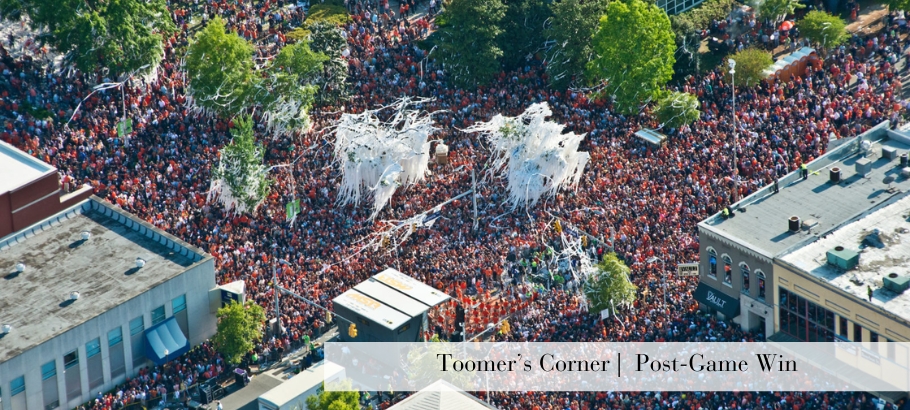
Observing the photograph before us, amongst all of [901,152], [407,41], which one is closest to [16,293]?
[407,41]

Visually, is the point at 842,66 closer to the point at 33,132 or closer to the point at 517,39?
the point at 517,39

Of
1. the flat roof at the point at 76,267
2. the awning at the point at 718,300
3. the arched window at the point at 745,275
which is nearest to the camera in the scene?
the flat roof at the point at 76,267

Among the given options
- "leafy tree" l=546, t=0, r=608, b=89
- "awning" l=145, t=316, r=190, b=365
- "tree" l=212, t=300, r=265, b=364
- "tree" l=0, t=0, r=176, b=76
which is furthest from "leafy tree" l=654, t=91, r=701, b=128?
"awning" l=145, t=316, r=190, b=365

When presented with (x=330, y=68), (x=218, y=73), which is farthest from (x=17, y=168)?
(x=330, y=68)

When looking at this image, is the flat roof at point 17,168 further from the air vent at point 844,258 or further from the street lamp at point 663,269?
the air vent at point 844,258

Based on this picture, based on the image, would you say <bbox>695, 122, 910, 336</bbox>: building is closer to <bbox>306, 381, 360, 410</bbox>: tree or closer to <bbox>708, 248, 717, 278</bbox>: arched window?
<bbox>708, 248, 717, 278</bbox>: arched window

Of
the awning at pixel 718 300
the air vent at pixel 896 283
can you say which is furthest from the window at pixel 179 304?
the air vent at pixel 896 283
